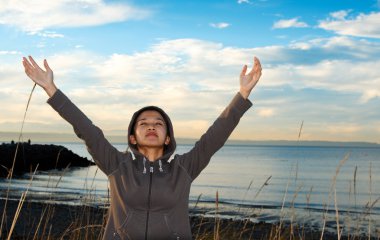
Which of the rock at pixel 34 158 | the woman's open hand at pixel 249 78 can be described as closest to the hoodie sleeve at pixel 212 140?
the woman's open hand at pixel 249 78

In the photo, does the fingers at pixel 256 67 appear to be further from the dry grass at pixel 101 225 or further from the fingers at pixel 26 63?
the fingers at pixel 26 63

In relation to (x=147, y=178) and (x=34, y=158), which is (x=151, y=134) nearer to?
(x=147, y=178)

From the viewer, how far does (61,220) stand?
1478cm

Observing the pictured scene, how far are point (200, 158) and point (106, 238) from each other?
83 cm

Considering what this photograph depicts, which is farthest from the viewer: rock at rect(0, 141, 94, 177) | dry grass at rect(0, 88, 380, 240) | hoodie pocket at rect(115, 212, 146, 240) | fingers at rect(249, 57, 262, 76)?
rock at rect(0, 141, 94, 177)

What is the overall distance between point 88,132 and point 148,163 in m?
0.46

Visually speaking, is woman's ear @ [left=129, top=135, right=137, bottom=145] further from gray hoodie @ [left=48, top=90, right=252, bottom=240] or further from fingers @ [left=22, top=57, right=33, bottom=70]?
fingers @ [left=22, top=57, right=33, bottom=70]

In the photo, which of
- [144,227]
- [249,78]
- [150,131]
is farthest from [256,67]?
[144,227]

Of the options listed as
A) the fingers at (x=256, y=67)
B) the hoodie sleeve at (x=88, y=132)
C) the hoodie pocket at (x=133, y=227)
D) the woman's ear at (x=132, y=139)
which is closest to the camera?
the hoodie pocket at (x=133, y=227)

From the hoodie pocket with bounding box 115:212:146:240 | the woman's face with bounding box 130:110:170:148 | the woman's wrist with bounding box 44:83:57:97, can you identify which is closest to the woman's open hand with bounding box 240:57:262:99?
the woman's face with bounding box 130:110:170:148

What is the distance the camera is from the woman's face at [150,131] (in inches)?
140

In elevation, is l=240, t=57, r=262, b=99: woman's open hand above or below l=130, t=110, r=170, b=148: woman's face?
above

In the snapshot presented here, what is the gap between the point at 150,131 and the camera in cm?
357

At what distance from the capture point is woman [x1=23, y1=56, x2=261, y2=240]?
3256 millimetres
